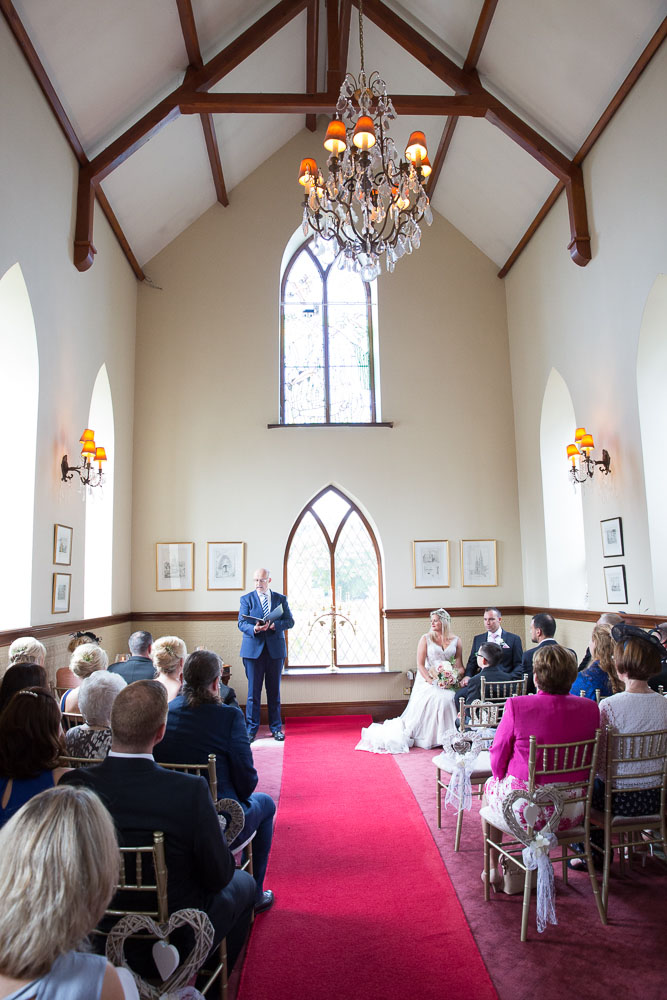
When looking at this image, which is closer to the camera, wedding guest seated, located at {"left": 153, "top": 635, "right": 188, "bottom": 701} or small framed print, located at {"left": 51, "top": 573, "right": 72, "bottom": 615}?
wedding guest seated, located at {"left": 153, "top": 635, "right": 188, "bottom": 701}

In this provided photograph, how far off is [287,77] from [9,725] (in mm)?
8124

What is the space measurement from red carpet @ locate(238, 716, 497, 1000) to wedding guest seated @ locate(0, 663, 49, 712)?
1.56 m

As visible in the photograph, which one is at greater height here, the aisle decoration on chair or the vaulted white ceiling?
the vaulted white ceiling

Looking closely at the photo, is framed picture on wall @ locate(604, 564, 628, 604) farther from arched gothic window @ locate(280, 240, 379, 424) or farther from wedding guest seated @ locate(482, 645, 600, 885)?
arched gothic window @ locate(280, 240, 379, 424)

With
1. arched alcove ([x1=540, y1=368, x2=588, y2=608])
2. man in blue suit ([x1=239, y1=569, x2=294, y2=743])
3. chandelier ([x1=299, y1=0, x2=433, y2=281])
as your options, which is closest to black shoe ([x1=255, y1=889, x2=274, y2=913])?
chandelier ([x1=299, y1=0, x2=433, y2=281])

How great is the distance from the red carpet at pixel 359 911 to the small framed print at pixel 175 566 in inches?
133

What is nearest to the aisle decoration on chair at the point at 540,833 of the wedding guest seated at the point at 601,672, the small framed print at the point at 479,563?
the wedding guest seated at the point at 601,672

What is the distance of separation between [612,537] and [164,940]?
5138 mm

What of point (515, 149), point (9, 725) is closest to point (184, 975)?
point (9, 725)

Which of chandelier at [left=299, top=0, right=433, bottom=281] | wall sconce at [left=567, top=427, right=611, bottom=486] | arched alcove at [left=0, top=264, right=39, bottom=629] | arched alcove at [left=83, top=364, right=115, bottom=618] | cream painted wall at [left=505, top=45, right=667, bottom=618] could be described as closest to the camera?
chandelier at [left=299, top=0, right=433, bottom=281]

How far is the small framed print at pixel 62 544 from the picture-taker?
5.68 m

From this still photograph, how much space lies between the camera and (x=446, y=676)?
6.66 meters

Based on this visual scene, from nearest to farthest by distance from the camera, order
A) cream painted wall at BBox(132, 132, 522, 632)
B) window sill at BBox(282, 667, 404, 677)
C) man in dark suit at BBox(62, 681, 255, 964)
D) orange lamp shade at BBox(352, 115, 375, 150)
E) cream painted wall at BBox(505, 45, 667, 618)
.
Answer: man in dark suit at BBox(62, 681, 255, 964)
orange lamp shade at BBox(352, 115, 375, 150)
cream painted wall at BBox(505, 45, 667, 618)
window sill at BBox(282, 667, 404, 677)
cream painted wall at BBox(132, 132, 522, 632)

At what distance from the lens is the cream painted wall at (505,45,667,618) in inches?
207
